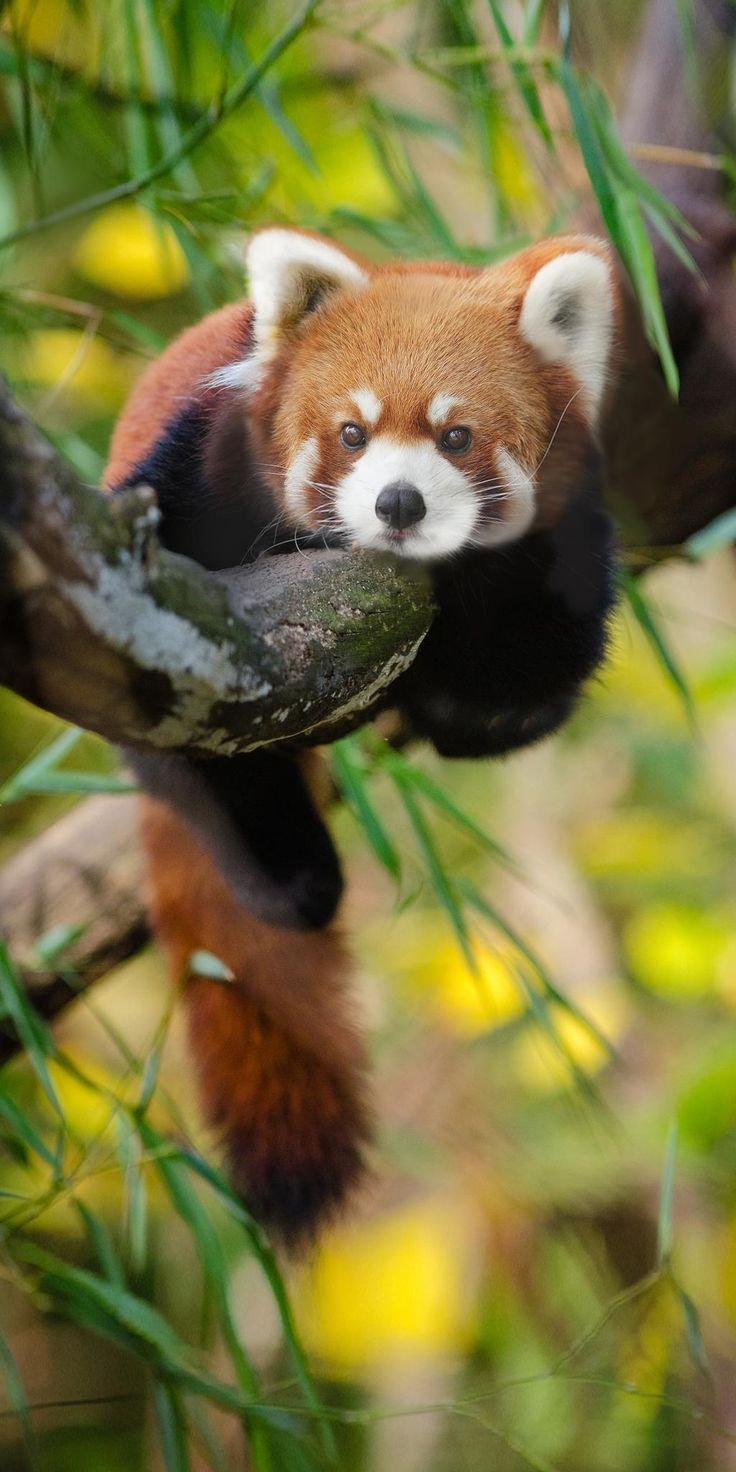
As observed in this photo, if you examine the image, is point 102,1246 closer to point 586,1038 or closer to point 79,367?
point 79,367

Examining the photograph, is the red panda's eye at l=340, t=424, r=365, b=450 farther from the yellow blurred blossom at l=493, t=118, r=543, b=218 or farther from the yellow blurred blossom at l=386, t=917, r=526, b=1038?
the yellow blurred blossom at l=386, t=917, r=526, b=1038

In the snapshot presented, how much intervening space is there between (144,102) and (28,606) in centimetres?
149

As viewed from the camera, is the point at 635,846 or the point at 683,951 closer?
the point at 683,951

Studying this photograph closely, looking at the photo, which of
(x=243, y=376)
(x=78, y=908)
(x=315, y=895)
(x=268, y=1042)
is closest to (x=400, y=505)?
(x=243, y=376)

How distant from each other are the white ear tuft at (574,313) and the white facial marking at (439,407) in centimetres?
13

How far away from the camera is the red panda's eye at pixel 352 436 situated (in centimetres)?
115

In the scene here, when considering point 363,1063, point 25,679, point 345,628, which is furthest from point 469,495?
point 363,1063

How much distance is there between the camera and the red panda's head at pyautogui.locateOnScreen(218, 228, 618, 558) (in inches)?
44.0

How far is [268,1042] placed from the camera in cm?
173

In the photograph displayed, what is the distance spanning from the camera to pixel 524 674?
1.33 metres

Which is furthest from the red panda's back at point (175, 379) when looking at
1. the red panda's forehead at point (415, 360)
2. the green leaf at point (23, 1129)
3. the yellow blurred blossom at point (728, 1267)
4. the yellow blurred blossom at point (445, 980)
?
the yellow blurred blossom at point (728, 1267)

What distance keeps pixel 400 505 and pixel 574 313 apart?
0.28 meters

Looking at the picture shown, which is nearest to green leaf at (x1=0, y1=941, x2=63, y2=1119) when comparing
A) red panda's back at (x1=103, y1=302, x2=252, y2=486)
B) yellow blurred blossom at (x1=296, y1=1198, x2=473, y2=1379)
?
red panda's back at (x1=103, y1=302, x2=252, y2=486)

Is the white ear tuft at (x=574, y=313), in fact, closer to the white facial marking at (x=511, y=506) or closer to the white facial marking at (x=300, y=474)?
the white facial marking at (x=511, y=506)
